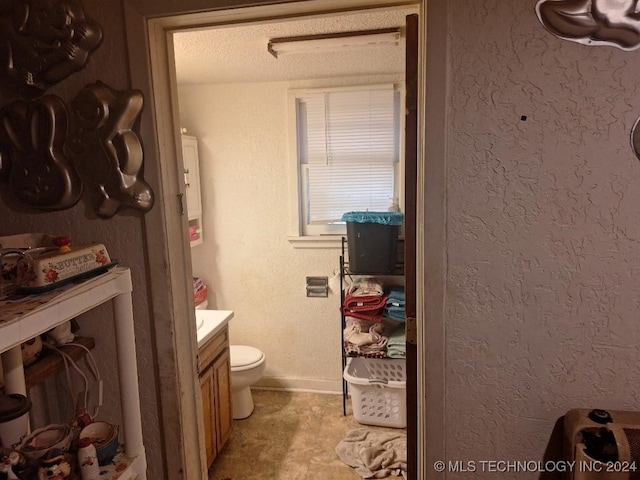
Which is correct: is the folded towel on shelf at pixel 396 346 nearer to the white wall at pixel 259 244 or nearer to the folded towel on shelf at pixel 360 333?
the folded towel on shelf at pixel 360 333

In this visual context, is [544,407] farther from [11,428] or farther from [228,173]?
[228,173]

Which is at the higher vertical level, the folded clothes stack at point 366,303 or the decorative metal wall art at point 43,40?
the decorative metal wall art at point 43,40

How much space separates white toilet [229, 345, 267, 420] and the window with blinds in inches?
36.0

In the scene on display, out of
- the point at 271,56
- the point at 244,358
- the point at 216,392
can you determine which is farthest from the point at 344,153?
the point at 216,392

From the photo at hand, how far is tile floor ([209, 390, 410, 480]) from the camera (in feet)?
7.53

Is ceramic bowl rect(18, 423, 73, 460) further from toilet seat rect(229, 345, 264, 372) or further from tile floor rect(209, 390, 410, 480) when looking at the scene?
toilet seat rect(229, 345, 264, 372)

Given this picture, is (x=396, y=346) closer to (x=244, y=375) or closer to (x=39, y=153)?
(x=244, y=375)

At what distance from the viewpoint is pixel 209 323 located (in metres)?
2.33

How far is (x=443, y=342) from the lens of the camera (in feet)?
3.91

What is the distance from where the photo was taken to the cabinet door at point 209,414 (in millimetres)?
2162

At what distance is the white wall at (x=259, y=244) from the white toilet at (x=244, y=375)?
1.03ft

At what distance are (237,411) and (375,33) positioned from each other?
2.38 m

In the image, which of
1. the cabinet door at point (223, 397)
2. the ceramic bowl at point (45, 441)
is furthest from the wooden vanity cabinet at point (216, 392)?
the ceramic bowl at point (45, 441)

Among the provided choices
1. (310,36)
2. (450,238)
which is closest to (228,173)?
(310,36)
